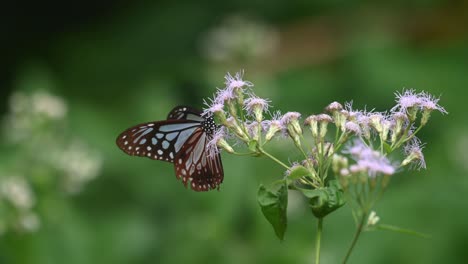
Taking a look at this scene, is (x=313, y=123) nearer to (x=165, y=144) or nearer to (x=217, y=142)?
(x=217, y=142)

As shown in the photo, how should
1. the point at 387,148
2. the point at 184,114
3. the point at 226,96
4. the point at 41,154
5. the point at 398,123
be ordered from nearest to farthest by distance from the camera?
the point at 387,148 < the point at 398,123 < the point at 226,96 < the point at 184,114 < the point at 41,154

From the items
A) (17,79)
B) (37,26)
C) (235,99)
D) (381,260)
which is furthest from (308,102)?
(235,99)

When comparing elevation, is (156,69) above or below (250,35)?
above

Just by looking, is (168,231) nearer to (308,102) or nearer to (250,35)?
(250,35)

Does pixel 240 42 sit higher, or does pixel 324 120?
pixel 240 42

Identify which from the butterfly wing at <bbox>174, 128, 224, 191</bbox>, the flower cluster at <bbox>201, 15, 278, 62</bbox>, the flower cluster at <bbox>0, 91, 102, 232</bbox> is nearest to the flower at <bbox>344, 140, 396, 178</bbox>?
the butterfly wing at <bbox>174, 128, 224, 191</bbox>

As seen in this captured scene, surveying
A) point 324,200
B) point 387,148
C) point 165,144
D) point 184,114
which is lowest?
point 324,200

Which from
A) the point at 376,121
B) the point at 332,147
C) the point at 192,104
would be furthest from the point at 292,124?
the point at 192,104

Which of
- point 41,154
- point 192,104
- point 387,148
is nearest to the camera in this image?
point 387,148
